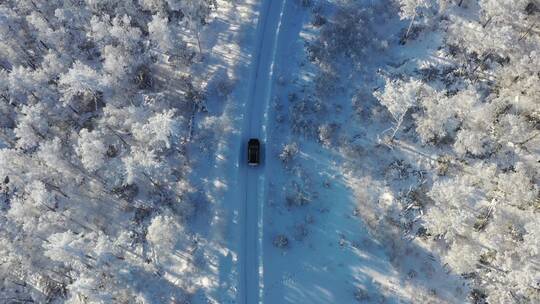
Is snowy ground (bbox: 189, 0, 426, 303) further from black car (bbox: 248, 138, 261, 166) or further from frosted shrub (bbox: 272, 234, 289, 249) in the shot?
black car (bbox: 248, 138, 261, 166)

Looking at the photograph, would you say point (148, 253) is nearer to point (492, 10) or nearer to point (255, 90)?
point (255, 90)

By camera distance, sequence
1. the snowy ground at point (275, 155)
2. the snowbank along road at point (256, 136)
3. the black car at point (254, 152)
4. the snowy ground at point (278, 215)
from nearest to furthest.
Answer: the snowy ground at point (275, 155), the snowy ground at point (278, 215), the snowbank along road at point (256, 136), the black car at point (254, 152)

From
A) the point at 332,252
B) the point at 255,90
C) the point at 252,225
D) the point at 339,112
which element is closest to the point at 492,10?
the point at 339,112

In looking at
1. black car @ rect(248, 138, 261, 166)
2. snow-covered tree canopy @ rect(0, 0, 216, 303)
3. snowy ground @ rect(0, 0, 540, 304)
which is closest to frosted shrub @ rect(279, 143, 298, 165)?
snowy ground @ rect(0, 0, 540, 304)

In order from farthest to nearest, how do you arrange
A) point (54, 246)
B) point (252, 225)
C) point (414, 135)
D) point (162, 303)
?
point (414, 135) → point (252, 225) → point (162, 303) → point (54, 246)

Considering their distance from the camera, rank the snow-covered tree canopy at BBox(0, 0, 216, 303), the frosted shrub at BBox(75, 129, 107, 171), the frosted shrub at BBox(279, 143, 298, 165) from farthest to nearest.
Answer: the frosted shrub at BBox(279, 143, 298, 165) < the frosted shrub at BBox(75, 129, 107, 171) < the snow-covered tree canopy at BBox(0, 0, 216, 303)

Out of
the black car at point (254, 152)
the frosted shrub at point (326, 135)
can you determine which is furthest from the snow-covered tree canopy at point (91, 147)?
the frosted shrub at point (326, 135)

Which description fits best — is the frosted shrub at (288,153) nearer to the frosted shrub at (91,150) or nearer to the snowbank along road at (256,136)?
the snowbank along road at (256,136)
